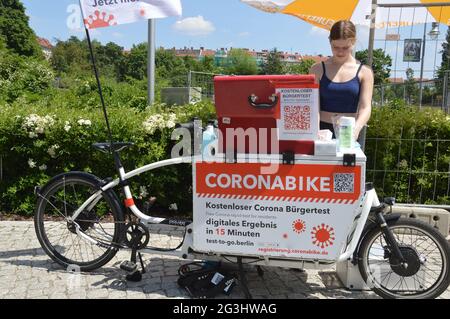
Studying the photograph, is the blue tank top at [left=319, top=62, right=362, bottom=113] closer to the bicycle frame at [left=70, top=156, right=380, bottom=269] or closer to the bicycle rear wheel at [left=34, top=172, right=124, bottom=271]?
the bicycle frame at [left=70, top=156, right=380, bottom=269]

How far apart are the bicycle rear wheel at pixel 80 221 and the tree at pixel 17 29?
6046cm

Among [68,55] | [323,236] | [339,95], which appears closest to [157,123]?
[339,95]

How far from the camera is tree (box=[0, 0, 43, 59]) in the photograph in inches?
2359

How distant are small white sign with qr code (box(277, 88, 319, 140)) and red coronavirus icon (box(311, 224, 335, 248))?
656mm

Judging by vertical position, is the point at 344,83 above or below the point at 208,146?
above

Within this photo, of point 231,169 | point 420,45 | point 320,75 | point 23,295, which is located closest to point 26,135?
point 23,295

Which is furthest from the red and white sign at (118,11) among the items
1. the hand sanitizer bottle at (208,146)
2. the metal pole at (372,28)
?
the metal pole at (372,28)

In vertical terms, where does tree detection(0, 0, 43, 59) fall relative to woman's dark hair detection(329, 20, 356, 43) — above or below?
above

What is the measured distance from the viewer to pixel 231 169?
133 inches

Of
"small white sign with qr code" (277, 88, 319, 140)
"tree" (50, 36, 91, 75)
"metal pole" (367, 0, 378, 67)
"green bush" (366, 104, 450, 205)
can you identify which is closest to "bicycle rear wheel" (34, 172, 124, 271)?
"small white sign with qr code" (277, 88, 319, 140)

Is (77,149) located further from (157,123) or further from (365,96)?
(365,96)

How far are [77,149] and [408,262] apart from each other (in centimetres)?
381

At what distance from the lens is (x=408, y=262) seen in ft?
11.4

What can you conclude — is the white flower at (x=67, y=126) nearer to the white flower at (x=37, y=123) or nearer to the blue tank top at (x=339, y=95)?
the white flower at (x=37, y=123)
